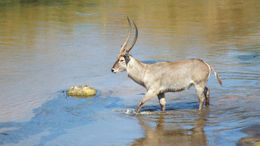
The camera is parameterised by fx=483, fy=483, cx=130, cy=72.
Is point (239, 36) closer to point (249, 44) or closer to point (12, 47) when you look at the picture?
point (249, 44)

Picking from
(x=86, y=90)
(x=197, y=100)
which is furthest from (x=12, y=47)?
(x=197, y=100)

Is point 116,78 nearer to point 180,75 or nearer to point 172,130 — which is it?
point 180,75

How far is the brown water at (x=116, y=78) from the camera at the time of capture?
29.8 ft

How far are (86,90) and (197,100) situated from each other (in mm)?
2742

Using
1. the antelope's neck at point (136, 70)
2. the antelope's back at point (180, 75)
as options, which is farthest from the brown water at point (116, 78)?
the antelope's neck at point (136, 70)

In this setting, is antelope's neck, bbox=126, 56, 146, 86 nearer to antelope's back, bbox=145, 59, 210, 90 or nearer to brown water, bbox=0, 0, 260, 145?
antelope's back, bbox=145, 59, 210, 90

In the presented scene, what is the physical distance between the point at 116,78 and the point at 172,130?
5.01m

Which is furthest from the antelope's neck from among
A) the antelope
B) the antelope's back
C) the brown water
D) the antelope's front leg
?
the brown water

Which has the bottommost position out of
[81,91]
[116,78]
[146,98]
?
[116,78]

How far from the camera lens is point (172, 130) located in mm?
9117

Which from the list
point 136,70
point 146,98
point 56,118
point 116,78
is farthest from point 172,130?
point 116,78

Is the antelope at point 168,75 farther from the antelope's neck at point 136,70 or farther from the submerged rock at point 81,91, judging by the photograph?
the submerged rock at point 81,91

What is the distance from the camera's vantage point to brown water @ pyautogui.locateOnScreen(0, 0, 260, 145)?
29.8ft

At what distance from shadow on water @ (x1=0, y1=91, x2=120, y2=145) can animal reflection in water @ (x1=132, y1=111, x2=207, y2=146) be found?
128 centimetres
